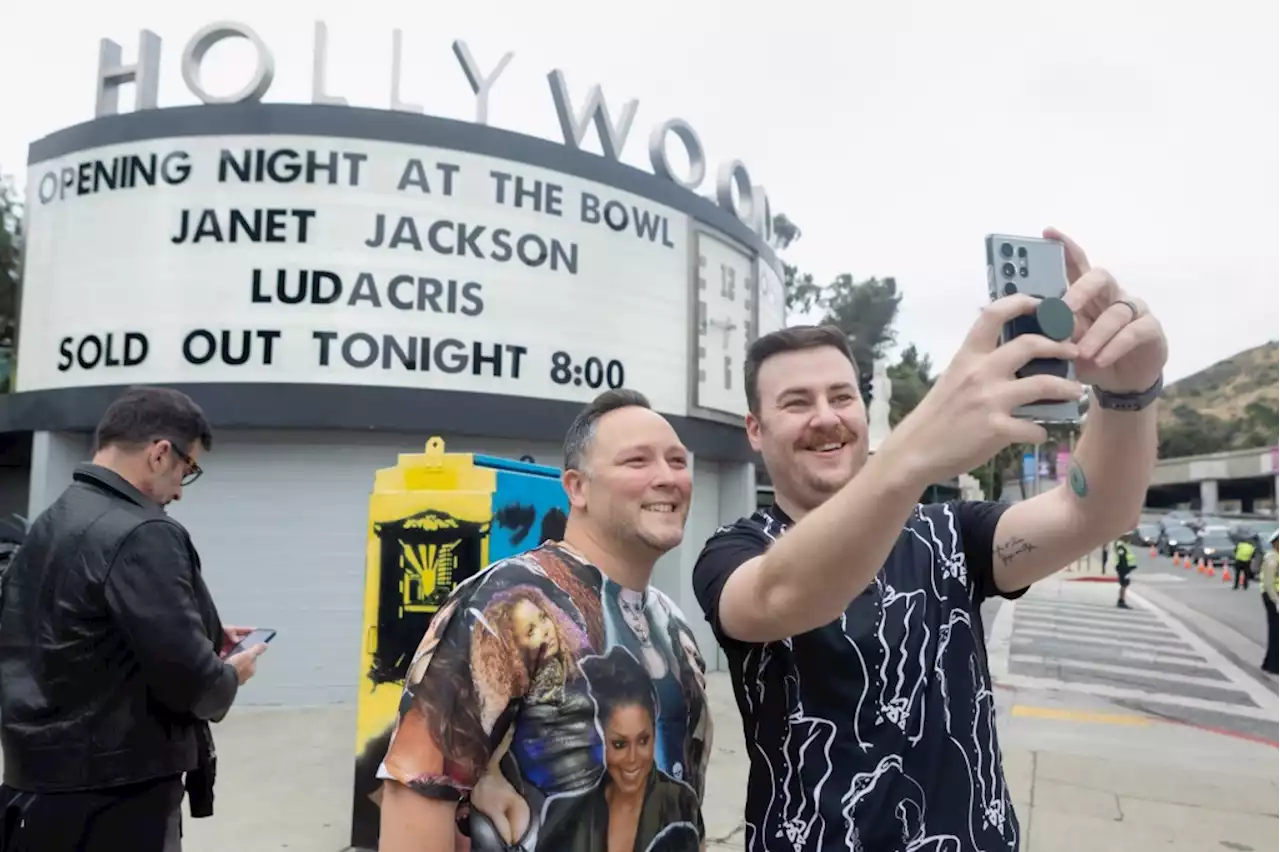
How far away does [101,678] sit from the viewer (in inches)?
92.0

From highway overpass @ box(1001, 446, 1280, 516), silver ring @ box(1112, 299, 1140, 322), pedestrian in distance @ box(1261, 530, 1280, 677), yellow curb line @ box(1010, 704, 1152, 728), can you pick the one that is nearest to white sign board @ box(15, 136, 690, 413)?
yellow curb line @ box(1010, 704, 1152, 728)

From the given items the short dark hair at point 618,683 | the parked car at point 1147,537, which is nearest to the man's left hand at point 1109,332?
the short dark hair at point 618,683

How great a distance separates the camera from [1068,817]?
5258 mm

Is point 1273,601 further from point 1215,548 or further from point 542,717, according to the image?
point 1215,548


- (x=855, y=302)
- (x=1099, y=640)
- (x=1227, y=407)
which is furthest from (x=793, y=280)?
(x=1227, y=407)

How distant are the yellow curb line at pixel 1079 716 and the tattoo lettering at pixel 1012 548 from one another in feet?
23.9

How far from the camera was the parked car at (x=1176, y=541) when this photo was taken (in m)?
35.8

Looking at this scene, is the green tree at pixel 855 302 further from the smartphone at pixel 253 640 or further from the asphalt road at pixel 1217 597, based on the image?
the smartphone at pixel 253 640

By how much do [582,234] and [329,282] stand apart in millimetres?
2565

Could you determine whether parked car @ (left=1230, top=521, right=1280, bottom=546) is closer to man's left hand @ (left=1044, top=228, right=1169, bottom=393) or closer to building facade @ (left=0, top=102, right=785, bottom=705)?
building facade @ (left=0, top=102, right=785, bottom=705)

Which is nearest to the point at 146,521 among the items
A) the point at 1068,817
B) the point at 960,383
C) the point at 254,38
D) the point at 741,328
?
the point at 960,383

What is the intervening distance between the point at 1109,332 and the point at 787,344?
632 mm

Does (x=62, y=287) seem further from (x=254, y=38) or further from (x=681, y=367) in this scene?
(x=681, y=367)

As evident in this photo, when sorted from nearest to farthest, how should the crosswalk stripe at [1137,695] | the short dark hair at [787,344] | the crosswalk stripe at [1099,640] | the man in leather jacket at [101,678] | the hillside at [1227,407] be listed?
1. the short dark hair at [787,344]
2. the man in leather jacket at [101,678]
3. the crosswalk stripe at [1137,695]
4. the crosswalk stripe at [1099,640]
5. the hillside at [1227,407]
